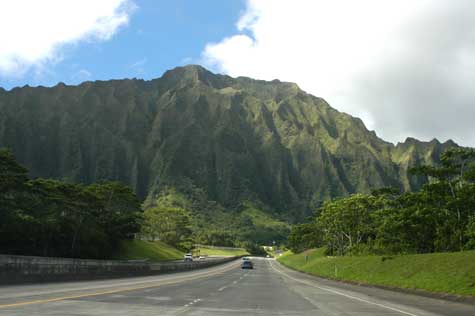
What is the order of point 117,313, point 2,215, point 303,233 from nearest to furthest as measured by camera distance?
point 117,313
point 2,215
point 303,233

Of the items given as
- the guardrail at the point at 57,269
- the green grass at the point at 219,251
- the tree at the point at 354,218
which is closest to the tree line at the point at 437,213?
the tree at the point at 354,218

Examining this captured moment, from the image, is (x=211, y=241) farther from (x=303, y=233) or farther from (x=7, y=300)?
(x=7, y=300)

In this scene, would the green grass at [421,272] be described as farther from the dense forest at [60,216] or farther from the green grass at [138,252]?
the green grass at [138,252]

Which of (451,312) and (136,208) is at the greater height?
(136,208)

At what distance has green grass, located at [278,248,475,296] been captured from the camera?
2362 cm

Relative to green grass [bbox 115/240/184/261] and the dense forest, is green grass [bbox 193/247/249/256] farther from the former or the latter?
the dense forest

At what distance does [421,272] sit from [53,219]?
46.2 m

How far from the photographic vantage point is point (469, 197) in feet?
120

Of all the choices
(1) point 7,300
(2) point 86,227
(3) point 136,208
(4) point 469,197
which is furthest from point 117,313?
(3) point 136,208

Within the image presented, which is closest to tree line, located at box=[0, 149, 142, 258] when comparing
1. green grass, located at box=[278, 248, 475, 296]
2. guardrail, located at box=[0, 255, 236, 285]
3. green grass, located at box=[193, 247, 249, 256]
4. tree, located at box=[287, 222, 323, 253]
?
guardrail, located at box=[0, 255, 236, 285]

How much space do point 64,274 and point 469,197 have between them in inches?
1129

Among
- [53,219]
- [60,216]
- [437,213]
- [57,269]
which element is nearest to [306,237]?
[60,216]

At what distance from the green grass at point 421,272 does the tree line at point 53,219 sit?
1380 inches

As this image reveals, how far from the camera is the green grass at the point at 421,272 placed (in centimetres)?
2362
